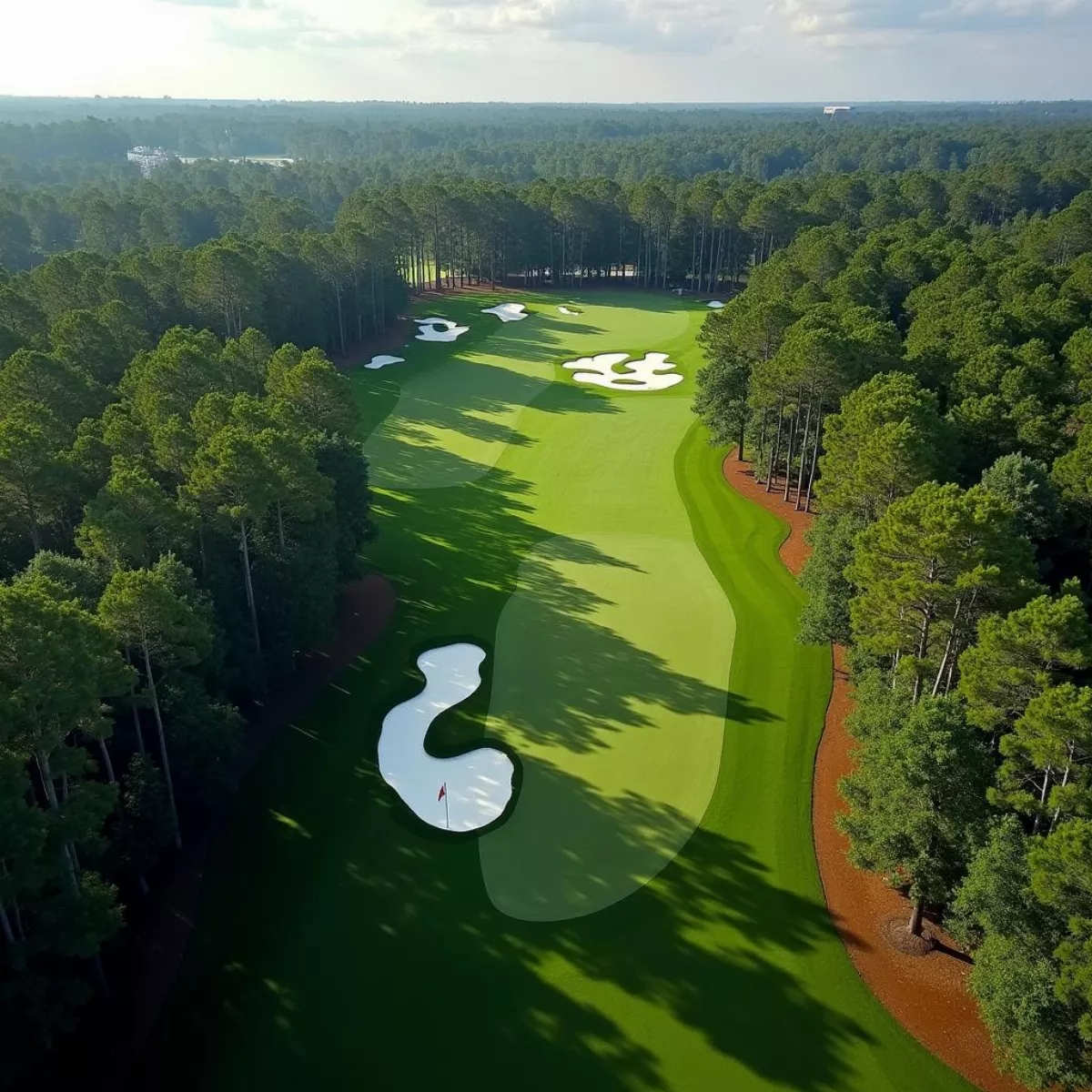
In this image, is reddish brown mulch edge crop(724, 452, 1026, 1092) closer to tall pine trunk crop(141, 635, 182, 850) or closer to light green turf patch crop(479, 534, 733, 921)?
light green turf patch crop(479, 534, 733, 921)

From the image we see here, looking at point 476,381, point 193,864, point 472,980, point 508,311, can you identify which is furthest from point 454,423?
point 472,980

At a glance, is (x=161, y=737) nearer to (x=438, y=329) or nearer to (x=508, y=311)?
(x=438, y=329)

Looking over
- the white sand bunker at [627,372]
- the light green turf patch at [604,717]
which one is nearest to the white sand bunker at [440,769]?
the light green turf patch at [604,717]

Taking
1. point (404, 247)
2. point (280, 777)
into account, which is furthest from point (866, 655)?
point (404, 247)

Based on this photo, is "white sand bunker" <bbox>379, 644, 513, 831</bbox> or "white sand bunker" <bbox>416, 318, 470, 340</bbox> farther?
"white sand bunker" <bbox>416, 318, 470, 340</bbox>

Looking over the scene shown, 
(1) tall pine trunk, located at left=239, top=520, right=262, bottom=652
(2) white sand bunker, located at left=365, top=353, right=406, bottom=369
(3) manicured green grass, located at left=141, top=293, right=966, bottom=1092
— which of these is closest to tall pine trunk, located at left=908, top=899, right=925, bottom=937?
(3) manicured green grass, located at left=141, top=293, right=966, bottom=1092

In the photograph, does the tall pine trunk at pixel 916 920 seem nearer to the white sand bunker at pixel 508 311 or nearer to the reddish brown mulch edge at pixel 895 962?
the reddish brown mulch edge at pixel 895 962

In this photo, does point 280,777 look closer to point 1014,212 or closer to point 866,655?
point 866,655
